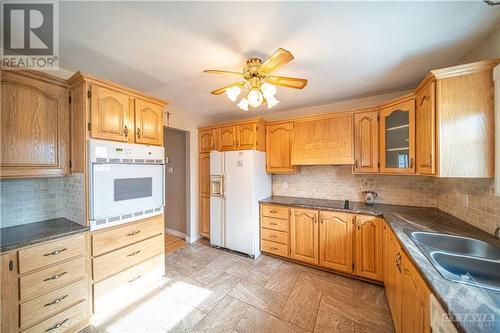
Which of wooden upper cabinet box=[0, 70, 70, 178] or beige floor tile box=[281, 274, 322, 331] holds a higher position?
wooden upper cabinet box=[0, 70, 70, 178]

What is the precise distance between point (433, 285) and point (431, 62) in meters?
2.06

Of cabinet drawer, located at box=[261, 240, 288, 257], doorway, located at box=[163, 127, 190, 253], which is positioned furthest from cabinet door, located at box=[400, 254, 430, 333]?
doorway, located at box=[163, 127, 190, 253]

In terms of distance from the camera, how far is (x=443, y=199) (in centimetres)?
214

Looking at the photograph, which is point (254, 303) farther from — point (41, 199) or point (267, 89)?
point (41, 199)

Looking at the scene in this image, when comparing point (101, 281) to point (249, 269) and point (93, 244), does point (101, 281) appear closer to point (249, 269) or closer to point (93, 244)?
point (93, 244)

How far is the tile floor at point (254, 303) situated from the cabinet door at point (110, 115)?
1704 mm

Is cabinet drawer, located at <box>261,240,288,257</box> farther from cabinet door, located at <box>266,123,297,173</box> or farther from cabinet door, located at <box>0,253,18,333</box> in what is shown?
cabinet door, located at <box>0,253,18,333</box>

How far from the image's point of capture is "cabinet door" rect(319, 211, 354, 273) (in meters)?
2.29

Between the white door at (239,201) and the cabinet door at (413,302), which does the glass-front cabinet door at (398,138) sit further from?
the white door at (239,201)

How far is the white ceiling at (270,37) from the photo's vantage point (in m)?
1.19

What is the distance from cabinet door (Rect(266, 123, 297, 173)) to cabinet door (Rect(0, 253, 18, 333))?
9.08 feet

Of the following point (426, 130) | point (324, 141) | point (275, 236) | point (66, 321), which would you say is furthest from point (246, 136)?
point (66, 321)

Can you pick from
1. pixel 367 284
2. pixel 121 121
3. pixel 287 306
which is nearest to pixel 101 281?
pixel 121 121

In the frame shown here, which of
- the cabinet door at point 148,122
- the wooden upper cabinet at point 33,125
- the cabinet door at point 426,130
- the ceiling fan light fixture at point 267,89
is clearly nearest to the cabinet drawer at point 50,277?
the wooden upper cabinet at point 33,125
